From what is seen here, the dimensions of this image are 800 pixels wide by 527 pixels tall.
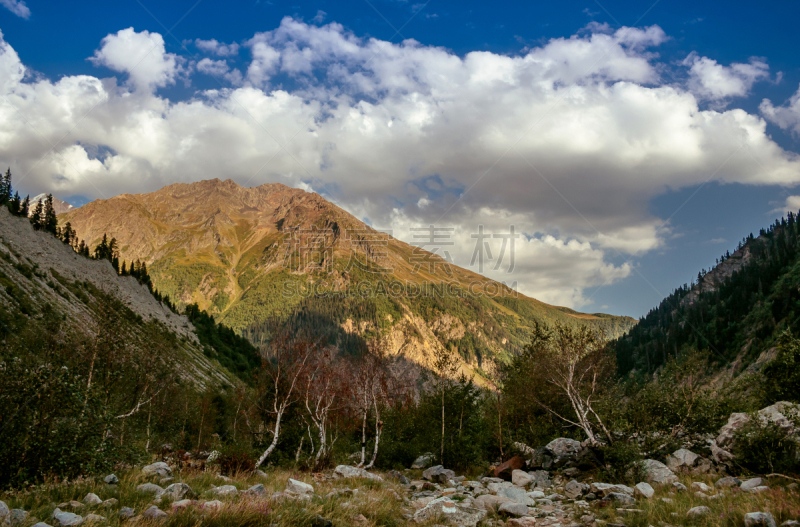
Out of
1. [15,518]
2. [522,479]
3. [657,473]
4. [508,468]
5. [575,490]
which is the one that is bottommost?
[508,468]

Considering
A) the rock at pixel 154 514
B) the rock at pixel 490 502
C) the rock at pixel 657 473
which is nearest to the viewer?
the rock at pixel 154 514

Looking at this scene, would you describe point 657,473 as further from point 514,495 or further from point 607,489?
point 514,495

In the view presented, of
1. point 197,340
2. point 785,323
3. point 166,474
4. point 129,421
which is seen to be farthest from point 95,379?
point 785,323

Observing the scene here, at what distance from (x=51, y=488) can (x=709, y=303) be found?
722 feet

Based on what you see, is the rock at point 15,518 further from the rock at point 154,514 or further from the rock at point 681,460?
the rock at point 681,460

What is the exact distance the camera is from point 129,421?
32.6 m

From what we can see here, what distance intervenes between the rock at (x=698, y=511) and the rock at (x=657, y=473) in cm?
592

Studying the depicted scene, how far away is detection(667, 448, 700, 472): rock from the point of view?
18250 millimetres

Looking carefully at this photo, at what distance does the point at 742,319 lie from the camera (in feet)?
486

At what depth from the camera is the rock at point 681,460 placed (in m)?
18.2

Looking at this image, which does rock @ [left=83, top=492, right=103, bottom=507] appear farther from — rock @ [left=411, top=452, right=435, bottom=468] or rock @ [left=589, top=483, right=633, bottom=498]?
rock @ [left=411, top=452, right=435, bottom=468]

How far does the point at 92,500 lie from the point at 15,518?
1.94 metres

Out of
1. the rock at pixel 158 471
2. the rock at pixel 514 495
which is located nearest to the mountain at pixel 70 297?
the rock at pixel 158 471

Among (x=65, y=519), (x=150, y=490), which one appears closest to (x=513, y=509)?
(x=150, y=490)
